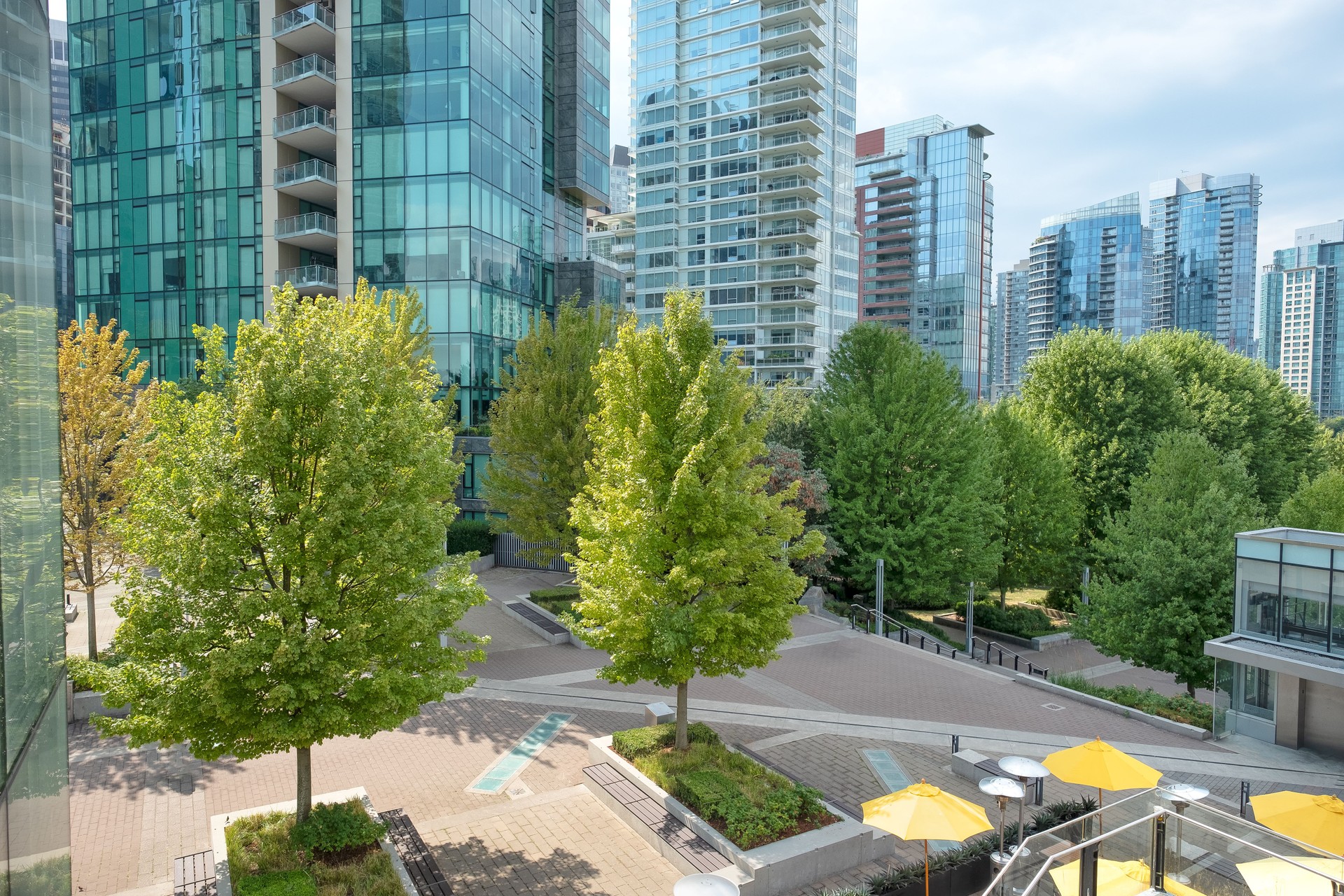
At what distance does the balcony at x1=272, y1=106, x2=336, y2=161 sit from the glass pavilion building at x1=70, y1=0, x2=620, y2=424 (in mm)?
92

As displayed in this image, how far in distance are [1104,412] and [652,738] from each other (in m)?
31.5

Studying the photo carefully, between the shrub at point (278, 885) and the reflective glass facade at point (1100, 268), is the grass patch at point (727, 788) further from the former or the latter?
the reflective glass facade at point (1100, 268)

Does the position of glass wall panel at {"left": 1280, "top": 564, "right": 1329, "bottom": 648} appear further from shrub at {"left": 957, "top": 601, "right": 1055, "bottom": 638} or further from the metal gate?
the metal gate

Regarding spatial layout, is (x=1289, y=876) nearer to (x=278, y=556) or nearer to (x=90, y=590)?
(x=278, y=556)

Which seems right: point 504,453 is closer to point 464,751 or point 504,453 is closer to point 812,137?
point 464,751

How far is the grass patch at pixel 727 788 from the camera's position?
39.2 ft

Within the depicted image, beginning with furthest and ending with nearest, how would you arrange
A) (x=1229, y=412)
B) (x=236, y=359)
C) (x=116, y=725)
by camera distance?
(x=1229, y=412) < (x=236, y=359) < (x=116, y=725)

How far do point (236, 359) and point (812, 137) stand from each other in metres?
78.2

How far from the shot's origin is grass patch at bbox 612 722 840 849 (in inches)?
470

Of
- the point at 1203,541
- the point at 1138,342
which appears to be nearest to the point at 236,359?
the point at 1203,541

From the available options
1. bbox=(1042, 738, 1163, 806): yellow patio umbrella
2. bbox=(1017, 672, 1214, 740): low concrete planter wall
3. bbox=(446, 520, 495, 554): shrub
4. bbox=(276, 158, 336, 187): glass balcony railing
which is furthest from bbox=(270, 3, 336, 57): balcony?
bbox=(1042, 738, 1163, 806): yellow patio umbrella

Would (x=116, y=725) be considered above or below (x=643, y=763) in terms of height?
above

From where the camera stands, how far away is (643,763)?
1397 centimetres

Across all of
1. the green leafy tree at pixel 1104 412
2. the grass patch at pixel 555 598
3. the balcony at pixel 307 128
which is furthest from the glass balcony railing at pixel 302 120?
the green leafy tree at pixel 1104 412
